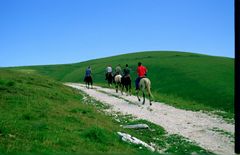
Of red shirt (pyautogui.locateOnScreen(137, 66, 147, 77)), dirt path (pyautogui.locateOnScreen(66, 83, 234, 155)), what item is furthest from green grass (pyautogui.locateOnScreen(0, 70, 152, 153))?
red shirt (pyautogui.locateOnScreen(137, 66, 147, 77))

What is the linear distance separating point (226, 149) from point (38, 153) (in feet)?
27.5

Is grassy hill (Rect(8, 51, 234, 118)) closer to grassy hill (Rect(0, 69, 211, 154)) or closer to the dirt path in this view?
the dirt path

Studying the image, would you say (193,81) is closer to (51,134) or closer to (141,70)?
(141,70)

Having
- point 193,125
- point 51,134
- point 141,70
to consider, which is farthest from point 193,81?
point 51,134

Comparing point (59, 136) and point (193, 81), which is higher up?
point (193, 81)

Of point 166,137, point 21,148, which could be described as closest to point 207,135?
point 166,137

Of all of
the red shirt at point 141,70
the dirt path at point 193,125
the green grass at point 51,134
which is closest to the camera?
the green grass at point 51,134

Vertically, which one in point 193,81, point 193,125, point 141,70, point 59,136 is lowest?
point 193,125

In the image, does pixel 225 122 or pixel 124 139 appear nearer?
pixel 124 139

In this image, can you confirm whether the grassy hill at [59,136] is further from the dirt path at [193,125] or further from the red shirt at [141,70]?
the red shirt at [141,70]

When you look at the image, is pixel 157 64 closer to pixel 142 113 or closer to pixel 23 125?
pixel 142 113

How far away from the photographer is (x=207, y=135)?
1975 cm

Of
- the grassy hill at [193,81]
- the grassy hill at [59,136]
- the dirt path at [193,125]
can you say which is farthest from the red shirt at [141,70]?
the grassy hill at [59,136]
